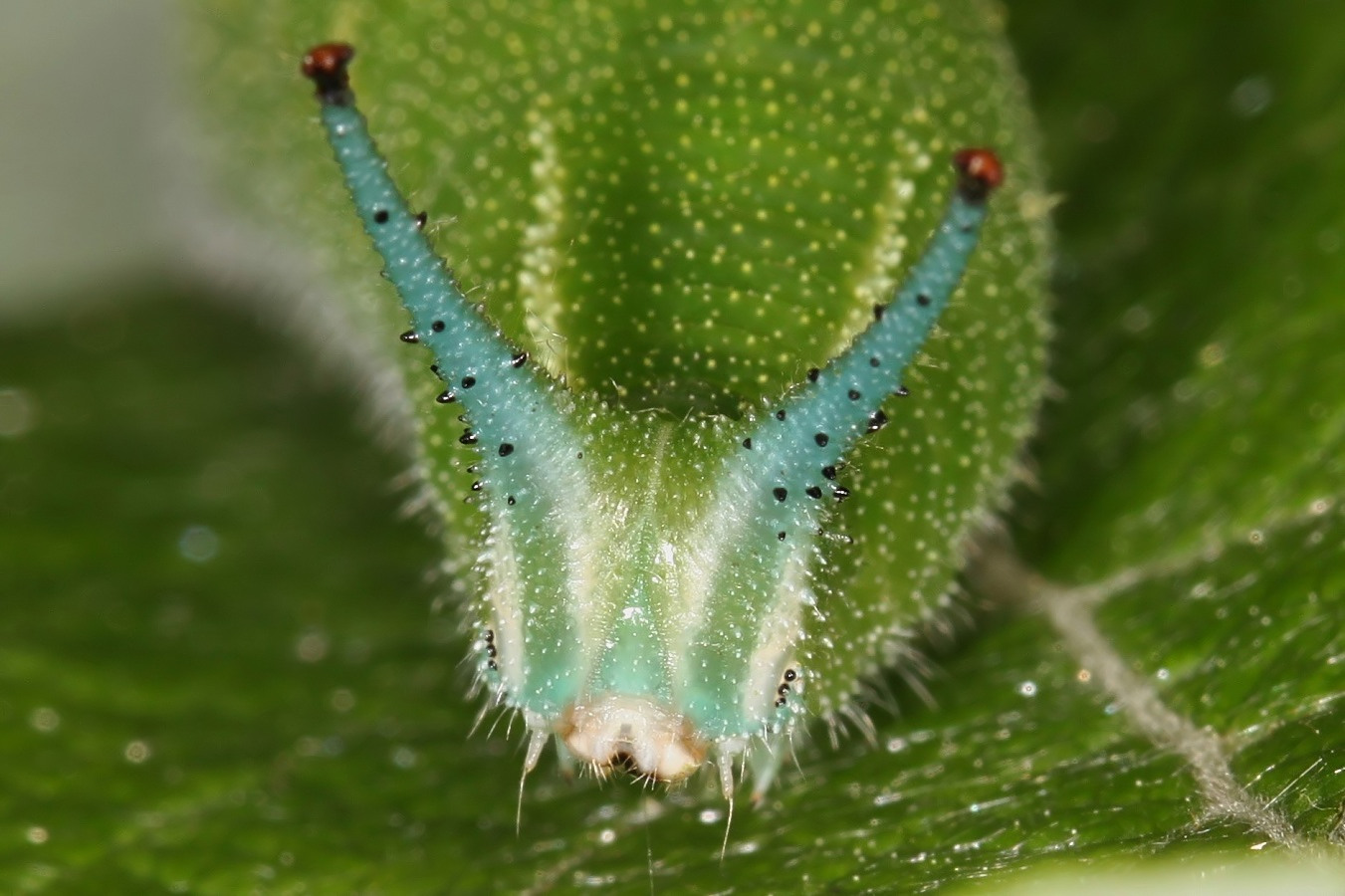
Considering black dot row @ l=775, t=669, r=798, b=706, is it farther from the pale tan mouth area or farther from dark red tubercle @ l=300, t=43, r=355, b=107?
dark red tubercle @ l=300, t=43, r=355, b=107

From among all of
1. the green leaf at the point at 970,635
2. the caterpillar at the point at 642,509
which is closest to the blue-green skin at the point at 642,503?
the caterpillar at the point at 642,509

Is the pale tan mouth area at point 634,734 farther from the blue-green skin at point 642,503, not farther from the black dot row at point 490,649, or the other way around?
the black dot row at point 490,649

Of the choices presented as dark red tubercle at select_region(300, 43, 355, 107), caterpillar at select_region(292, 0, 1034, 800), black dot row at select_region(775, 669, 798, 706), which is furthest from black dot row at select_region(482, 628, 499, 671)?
dark red tubercle at select_region(300, 43, 355, 107)

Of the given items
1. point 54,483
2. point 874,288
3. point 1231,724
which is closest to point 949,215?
point 874,288

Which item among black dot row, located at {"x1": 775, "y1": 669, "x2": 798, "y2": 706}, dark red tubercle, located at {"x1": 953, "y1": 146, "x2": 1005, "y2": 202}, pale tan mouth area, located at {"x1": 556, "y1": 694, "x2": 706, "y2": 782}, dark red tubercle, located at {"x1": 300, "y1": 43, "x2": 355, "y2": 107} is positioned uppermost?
dark red tubercle, located at {"x1": 300, "y1": 43, "x2": 355, "y2": 107}

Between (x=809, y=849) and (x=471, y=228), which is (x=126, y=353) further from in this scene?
(x=809, y=849)

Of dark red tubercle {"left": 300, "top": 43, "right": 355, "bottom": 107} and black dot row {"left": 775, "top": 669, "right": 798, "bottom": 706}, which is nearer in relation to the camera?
dark red tubercle {"left": 300, "top": 43, "right": 355, "bottom": 107}

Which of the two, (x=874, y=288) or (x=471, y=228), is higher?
(x=471, y=228)

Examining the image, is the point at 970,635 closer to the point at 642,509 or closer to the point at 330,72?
the point at 642,509
